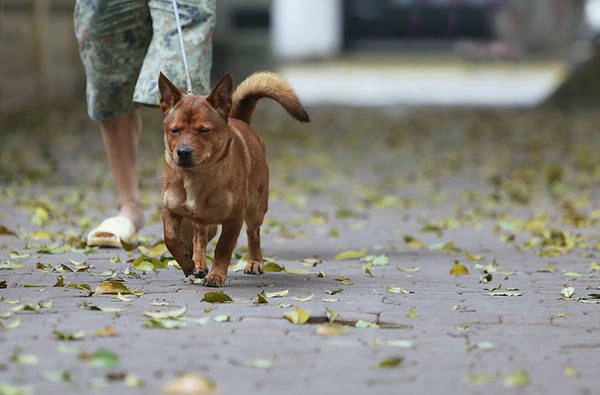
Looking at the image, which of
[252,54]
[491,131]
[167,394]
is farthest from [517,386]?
[252,54]

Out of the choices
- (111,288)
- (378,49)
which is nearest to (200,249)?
(111,288)

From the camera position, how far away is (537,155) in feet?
41.7

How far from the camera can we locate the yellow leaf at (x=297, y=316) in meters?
4.50

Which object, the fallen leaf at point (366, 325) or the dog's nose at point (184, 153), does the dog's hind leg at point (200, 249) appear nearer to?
the dog's nose at point (184, 153)

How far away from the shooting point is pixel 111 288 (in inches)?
201

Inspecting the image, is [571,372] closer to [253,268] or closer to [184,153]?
[184,153]

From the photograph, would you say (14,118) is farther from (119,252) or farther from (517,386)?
(517,386)

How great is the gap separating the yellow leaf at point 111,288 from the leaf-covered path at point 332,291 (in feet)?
0.04

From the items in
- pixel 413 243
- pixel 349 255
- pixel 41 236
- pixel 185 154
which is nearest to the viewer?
pixel 185 154

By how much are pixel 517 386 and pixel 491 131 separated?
39.4 ft

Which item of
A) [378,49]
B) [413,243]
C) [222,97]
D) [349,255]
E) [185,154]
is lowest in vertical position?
[378,49]

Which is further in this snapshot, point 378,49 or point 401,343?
point 378,49

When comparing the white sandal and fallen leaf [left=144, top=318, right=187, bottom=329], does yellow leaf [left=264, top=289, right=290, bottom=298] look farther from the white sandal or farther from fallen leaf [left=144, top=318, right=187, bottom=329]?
the white sandal

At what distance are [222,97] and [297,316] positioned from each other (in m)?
1.09
